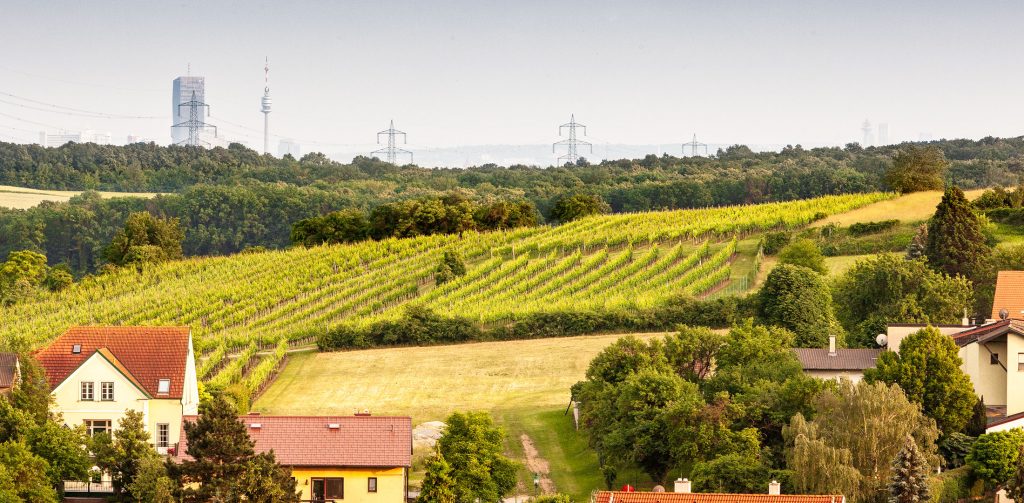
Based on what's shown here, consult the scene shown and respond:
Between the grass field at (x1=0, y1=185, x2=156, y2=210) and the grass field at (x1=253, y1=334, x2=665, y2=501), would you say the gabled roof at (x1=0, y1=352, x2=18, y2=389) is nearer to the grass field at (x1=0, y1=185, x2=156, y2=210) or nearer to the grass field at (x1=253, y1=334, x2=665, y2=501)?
the grass field at (x1=253, y1=334, x2=665, y2=501)

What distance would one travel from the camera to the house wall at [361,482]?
4428 cm

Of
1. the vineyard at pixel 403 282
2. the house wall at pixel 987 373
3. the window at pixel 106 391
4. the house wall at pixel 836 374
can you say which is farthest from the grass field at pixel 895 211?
the window at pixel 106 391

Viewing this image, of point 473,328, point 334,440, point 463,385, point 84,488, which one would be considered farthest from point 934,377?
point 473,328

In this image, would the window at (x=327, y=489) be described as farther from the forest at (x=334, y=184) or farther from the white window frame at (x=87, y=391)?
the forest at (x=334, y=184)

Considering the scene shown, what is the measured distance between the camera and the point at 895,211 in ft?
307

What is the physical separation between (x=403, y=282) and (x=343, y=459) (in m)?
44.8

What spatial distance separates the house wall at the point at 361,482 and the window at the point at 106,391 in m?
9.02

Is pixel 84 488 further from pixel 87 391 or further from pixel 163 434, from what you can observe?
pixel 87 391

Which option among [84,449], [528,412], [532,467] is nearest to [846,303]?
[528,412]

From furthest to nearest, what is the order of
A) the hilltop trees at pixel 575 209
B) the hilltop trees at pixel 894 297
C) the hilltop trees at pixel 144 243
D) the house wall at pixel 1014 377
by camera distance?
1. the hilltop trees at pixel 575 209
2. the hilltop trees at pixel 144 243
3. the hilltop trees at pixel 894 297
4. the house wall at pixel 1014 377

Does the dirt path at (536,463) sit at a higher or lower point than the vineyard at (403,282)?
lower

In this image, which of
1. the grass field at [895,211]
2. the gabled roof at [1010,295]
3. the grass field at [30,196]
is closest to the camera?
the gabled roof at [1010,295]

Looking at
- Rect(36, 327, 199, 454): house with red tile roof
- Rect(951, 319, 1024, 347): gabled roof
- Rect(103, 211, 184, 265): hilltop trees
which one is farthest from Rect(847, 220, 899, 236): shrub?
Rect(36, 327, 199, 454): house with red tile roof

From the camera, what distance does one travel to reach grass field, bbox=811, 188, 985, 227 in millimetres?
92125
